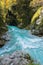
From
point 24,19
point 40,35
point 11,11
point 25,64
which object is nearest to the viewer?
point 25,64

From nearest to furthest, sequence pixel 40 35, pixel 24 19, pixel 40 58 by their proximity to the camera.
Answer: pixel 40 58
pixel 40 35
pixel 24 19

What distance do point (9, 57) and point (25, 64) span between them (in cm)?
209

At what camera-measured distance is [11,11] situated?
54469mm

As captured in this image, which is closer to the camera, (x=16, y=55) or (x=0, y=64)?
(x=0, y=64)

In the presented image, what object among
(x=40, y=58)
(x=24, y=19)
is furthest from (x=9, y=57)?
(x=24, y=19)

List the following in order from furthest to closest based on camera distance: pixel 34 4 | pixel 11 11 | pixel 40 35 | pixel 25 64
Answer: pixel 11 11, pixel 34 4, pixel 40 35, pixel 25 64

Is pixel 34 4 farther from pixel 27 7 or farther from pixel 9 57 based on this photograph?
pixel 9 57

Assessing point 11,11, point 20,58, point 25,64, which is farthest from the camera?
point 11,11

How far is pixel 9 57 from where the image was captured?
A: 57.3 feet

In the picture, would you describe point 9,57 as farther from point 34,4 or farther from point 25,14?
point 25,14

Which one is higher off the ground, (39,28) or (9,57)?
(9,57)

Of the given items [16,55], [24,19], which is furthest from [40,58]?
[24,19]

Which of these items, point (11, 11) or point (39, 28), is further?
point (11, 11)

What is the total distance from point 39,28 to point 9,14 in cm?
2267
